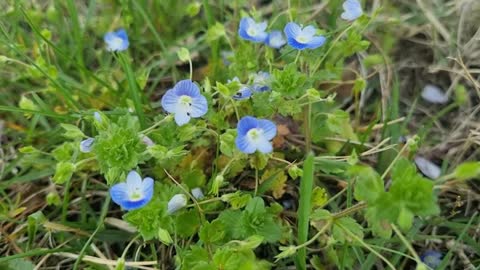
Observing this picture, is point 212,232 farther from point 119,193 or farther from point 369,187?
point 369,187

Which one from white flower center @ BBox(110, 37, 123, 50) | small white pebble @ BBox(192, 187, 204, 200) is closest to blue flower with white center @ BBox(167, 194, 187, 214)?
small white pebble @ BBox(192, 187, 204, 200)

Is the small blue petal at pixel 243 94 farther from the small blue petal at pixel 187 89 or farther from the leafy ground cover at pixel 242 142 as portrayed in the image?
the small blue petal at pixel 187 89

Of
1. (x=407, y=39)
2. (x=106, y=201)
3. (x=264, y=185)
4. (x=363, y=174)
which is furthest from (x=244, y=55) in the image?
(x=407, y=39)

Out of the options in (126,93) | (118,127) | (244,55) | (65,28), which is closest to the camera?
(118,127)

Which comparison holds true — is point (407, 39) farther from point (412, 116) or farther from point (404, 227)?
point (404, 227)

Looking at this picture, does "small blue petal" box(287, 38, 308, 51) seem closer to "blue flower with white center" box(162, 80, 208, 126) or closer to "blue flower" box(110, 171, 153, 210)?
"blue flower with white center" box(162, 80, 208, 126)

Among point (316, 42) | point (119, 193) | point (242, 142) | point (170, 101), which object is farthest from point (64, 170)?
point (316, 42)

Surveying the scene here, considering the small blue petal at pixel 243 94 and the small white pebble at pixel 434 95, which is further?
the small white pebble at pixel 434 95

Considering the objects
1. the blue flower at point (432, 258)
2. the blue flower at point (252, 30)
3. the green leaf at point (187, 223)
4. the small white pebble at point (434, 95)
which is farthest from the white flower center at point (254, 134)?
the small white pebble at point (434, 95)
